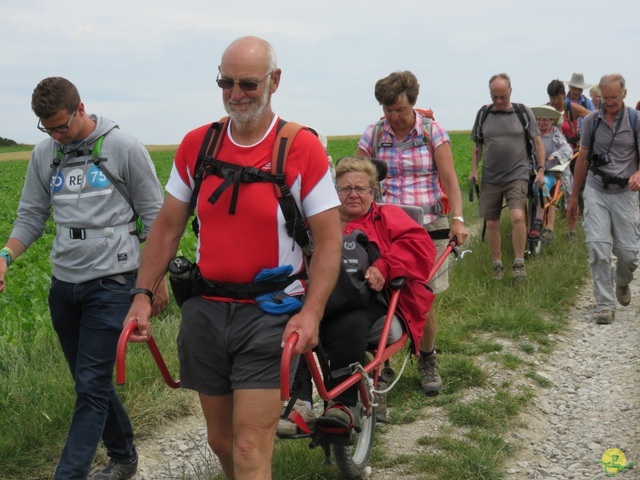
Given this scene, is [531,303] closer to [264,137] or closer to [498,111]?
[498,111]

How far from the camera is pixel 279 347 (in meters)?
3.66

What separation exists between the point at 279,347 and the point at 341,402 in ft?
3.81

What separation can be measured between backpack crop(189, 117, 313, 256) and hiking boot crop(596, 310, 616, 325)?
221 inches

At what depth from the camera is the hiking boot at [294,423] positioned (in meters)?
4.30

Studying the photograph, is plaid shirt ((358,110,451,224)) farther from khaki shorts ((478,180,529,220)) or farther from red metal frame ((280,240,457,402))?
khaki shorts ((478,180,529,220))

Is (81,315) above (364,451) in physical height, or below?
above

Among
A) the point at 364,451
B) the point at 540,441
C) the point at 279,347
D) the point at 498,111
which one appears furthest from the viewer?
the point at 498,111

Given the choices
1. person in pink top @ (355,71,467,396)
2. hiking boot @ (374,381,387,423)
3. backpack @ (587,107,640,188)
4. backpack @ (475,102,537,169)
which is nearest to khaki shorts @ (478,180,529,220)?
backpack @ (475,102,537,169)

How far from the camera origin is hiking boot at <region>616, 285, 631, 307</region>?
929 cm

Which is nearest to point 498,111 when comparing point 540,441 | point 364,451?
point 540,441

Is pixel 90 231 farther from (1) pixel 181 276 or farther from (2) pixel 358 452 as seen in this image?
(2) pixel 358 452

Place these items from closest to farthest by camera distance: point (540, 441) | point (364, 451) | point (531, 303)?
point (364, 451)
point (540, 441)
point (531, 303)

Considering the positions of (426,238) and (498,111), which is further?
(498,111)

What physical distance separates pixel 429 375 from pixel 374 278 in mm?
1829
